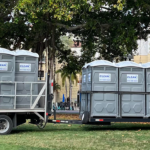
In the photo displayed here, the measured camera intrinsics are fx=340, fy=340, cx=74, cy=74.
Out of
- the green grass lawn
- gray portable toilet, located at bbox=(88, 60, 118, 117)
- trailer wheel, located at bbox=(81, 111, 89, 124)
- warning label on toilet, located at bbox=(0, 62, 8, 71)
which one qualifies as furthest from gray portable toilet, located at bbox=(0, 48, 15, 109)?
gray portable toilet, located at bbox=(88, 60, 118, 117)

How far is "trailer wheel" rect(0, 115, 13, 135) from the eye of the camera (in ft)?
35.1

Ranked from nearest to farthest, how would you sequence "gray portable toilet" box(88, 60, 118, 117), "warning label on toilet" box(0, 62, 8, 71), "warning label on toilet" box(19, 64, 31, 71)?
"warning label on toilet" box(0, 62, 8, 71)
"warning label on toilet" box(19, 64, 31, 71)
"gray portable toilet" box(88, 60, 118, 117)

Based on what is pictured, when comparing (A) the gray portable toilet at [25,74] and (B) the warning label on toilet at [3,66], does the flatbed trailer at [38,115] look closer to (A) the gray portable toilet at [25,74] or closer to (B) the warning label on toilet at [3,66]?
(A) the gray portable toilet at [25,74]

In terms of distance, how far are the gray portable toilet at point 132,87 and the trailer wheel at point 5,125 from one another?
3.80m

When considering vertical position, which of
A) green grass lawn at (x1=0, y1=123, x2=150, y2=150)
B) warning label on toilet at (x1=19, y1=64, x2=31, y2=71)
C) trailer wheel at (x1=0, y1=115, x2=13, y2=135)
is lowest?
green grass lawn at (x1=0, y1=123, x2=150, y2=150)

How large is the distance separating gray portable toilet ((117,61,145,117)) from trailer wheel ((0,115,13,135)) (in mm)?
3803

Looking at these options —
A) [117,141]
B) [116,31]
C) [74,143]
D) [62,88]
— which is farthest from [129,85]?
→ [62,88]

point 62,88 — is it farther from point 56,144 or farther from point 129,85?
point 56,144

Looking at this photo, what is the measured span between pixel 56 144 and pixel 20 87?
2.90 meters

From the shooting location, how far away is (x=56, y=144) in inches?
343

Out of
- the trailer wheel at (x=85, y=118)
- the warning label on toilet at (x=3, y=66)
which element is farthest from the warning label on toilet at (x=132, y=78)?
the warning label on toilet at (x=3, y=66)

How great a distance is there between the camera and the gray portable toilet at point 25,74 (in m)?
10.9

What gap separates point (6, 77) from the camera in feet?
35.5

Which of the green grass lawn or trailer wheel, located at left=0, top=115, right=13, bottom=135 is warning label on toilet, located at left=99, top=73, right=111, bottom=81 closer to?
the green grass lawn
